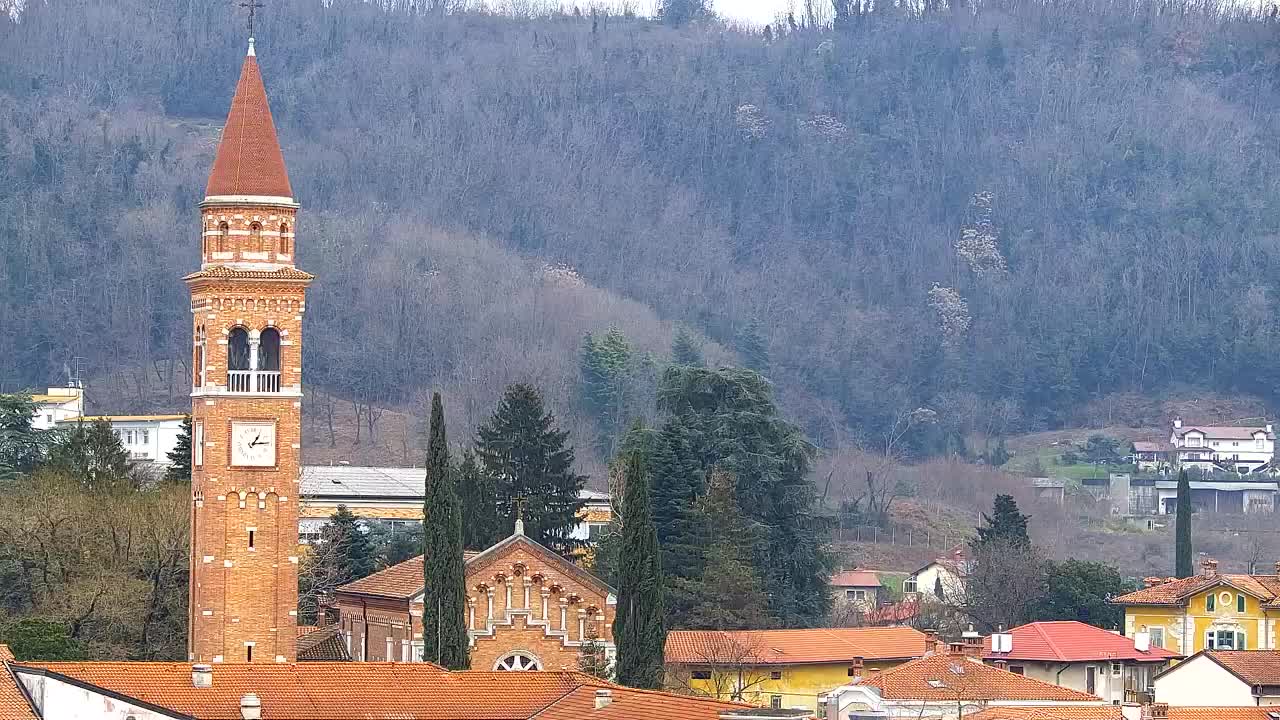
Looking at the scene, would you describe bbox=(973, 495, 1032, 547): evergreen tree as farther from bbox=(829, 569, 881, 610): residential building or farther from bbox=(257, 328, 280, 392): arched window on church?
bbox=(257, 328, 280, 392): arched window on church

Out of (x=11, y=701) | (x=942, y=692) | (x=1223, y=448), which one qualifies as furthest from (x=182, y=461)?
(x=1223, y=448)

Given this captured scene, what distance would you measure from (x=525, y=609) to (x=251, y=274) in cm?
1081

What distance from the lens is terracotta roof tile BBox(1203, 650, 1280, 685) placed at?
68.7 meters

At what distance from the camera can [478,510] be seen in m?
84.5

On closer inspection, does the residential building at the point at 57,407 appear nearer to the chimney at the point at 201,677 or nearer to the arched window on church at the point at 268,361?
the arched window on church at the point at 268,361

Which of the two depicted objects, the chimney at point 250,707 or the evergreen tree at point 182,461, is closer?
the chimney at point 250,707

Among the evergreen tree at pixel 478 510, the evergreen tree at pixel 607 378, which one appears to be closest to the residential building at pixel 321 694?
the evergreen tree at pixel 478 510

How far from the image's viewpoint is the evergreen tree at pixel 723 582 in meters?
83.0

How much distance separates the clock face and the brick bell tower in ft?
0.07

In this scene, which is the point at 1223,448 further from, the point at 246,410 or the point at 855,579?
the point at 246,410

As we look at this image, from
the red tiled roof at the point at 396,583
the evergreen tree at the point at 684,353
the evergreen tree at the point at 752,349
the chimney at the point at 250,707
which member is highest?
the evergreen tree at the point at 752,349

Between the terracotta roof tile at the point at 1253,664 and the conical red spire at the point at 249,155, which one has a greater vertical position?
the conical red spire at the point at 249,155

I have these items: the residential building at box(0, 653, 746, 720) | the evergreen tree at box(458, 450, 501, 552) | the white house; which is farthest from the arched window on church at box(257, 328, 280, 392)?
the white house

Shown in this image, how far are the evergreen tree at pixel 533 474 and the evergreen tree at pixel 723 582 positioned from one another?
4.26 m
